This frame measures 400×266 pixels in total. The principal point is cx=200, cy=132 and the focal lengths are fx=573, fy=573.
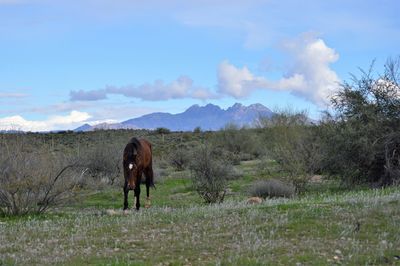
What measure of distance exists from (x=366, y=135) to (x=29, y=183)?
45.6 ft

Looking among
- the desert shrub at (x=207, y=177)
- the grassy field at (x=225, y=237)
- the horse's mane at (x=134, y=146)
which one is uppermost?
the horse's mane at (x=134, y=146)

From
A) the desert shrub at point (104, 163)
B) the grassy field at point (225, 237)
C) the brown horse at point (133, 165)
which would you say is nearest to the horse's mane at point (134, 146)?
the brown horse at point (133, 165)

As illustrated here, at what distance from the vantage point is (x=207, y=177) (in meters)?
22.6

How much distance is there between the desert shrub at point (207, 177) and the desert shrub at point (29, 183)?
17.4ft

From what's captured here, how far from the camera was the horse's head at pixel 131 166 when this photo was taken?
1847 cm

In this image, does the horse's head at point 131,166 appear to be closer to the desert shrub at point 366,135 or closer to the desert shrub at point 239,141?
the desert shrub at point 366,135

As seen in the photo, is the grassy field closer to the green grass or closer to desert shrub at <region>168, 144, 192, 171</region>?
the green grass

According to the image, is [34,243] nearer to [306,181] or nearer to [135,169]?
[135,169]

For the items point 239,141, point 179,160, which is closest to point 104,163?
point 179,160

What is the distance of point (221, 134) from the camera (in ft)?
174

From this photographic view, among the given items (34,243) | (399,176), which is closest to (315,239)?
(34,243)

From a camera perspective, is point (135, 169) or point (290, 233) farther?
point (135, 169)

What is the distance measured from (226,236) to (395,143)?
49.4 ft

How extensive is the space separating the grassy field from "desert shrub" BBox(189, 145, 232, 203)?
7.01 m
